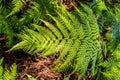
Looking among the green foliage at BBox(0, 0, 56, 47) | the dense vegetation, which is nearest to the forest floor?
the dense vegetation

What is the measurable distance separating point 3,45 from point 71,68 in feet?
2.43

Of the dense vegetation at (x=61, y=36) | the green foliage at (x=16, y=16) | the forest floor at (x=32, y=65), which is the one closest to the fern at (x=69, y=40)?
the dense vegetation at (x=61, y=36)

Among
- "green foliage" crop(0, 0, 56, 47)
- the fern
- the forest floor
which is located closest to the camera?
the fern

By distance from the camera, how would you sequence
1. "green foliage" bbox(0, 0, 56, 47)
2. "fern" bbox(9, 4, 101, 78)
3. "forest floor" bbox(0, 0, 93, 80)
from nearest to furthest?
"fern" bbox(9, 4, 101, 78) → "green foliage" bbox(0, 0, 56, 47) → "forest floor" bbox(0, 0, 93, 80)

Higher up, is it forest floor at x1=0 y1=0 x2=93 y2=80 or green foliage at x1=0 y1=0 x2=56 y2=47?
green foliage at x1=0 y1=0 x2=56 y2=47

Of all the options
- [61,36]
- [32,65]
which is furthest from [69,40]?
[32,65]

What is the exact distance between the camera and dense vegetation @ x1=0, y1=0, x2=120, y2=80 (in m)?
2.18

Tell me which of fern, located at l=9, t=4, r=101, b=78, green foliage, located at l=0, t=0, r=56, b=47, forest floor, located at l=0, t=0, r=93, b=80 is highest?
green foliage, located at l=0, t=0, r=56, b=47

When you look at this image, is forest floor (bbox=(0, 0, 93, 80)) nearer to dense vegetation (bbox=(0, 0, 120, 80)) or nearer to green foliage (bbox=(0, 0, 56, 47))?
dense vegetation (bbox=(0, 0, 120, 80))

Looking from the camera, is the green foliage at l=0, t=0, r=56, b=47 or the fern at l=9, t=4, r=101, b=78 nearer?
the fern at l=9, t=4, r=101, b=78

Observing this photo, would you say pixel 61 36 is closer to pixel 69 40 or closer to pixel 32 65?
pixel 69 40

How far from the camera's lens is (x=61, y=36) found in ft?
7.29

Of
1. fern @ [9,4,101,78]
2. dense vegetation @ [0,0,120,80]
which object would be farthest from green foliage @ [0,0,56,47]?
fern @ [9,4,101,78]

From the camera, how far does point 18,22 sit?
94.0 inches
